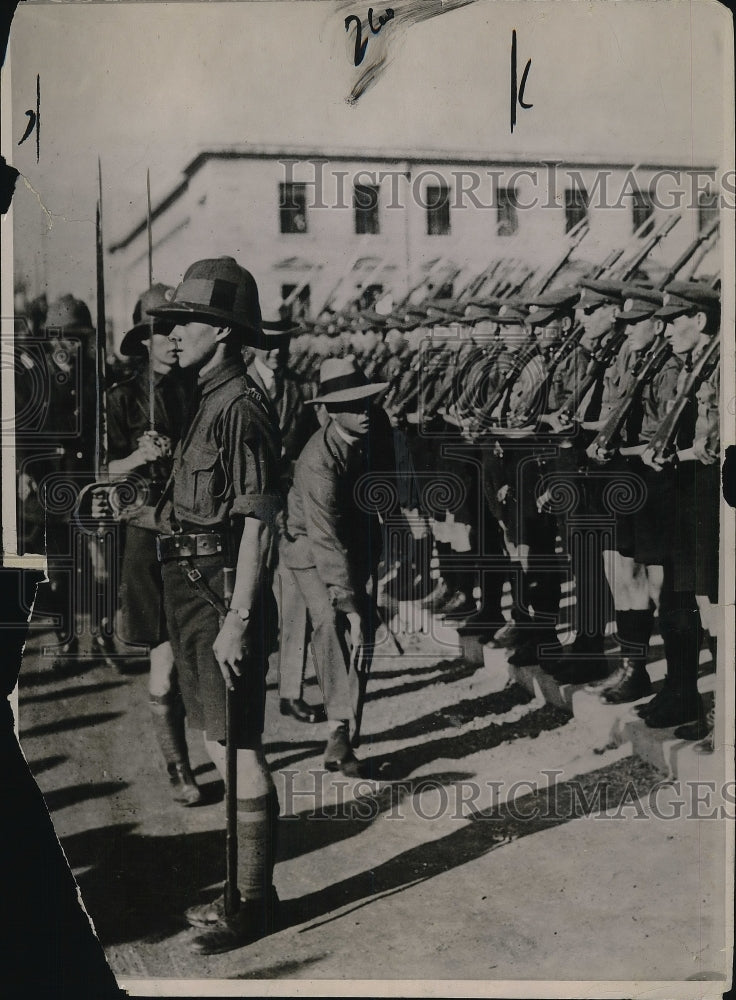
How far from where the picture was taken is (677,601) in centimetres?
475

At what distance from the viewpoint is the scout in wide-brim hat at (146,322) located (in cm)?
465

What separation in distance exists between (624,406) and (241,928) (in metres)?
2.49

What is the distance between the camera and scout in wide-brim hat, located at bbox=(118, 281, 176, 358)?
4.65 metres

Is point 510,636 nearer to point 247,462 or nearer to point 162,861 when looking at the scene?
point 247,462

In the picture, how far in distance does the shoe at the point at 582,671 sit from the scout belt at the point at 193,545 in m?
1.39

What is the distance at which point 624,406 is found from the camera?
15.5 feet

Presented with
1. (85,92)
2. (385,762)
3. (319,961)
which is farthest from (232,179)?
(319,961)

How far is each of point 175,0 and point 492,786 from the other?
10.6ft

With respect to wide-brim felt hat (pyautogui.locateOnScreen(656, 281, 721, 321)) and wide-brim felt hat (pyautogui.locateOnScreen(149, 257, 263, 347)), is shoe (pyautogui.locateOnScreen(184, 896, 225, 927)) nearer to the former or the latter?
wide-brim felt hat (pyautogui.locateOnScreen(149, 257, 263, 347))

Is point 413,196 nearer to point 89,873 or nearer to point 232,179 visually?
point 232,179

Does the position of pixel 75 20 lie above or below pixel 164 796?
above

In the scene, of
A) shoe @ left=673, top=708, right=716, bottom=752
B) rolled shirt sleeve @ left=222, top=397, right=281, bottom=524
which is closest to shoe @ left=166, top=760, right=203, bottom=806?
rolled shirt sleeve @ left=222, top=397, right=281, bottom=524

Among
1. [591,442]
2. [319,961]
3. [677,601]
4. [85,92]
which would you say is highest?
[85,92]

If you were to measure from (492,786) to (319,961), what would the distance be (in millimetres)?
952
